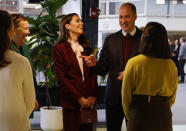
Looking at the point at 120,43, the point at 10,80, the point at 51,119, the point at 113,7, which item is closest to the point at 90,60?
the point at 120,43

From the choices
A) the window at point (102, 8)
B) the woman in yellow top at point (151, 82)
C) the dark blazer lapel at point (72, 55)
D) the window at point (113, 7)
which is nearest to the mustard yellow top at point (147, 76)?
the woman in yellow top at point (151, 82)

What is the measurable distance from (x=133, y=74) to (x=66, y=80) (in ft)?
2.45

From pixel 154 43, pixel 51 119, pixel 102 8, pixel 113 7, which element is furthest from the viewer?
pixel 113 7

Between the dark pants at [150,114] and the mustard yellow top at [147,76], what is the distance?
0.19 feet

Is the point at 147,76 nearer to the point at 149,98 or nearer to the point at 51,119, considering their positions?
the point at 149,98

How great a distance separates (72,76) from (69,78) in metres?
0.05

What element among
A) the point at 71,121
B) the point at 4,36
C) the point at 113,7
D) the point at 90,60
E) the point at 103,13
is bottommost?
the point at 71,121

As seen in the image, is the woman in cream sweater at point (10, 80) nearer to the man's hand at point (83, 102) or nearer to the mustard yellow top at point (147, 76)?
the mustard yellow top at point (147, 76)

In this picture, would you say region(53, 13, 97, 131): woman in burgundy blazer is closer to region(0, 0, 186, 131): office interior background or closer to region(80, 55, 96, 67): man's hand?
region(80, 55, 96, 67): man's hand

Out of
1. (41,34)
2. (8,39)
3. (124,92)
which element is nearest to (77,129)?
(124,92)

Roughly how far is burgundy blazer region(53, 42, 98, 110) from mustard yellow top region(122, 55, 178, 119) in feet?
1.92

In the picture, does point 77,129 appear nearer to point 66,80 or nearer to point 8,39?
point 66,80

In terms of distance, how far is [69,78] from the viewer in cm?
314

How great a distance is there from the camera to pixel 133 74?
2.56m
